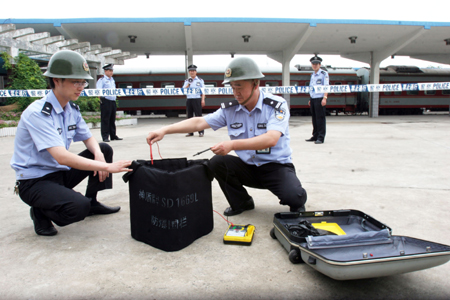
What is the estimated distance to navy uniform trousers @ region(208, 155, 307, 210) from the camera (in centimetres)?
251

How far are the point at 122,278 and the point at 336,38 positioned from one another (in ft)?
59.1

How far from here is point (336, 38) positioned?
55.9ft

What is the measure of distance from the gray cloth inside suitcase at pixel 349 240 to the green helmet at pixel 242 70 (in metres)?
1.23

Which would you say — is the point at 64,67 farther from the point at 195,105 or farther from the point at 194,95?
the point at 195,105

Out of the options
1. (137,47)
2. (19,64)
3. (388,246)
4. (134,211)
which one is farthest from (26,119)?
(137,47)

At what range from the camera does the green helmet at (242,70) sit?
2322 millimetres

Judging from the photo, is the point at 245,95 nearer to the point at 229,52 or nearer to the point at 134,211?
the point at 134,211

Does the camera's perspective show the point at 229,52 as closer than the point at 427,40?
No

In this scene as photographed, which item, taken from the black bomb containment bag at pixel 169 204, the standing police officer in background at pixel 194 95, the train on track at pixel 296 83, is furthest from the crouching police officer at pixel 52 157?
the train on track at pixel 296 83

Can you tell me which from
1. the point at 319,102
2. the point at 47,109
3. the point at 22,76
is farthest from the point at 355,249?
the point at 22,76

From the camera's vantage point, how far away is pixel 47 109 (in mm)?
2189

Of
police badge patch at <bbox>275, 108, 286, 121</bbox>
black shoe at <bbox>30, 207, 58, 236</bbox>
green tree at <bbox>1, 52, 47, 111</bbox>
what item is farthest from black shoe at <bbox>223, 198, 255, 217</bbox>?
green tree at <bbox>1, 52, 47, 111</bbox>

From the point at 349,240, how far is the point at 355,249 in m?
0.05

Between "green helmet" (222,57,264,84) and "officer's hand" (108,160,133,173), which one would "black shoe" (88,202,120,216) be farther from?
"green helmet" (222,57,264,84)
